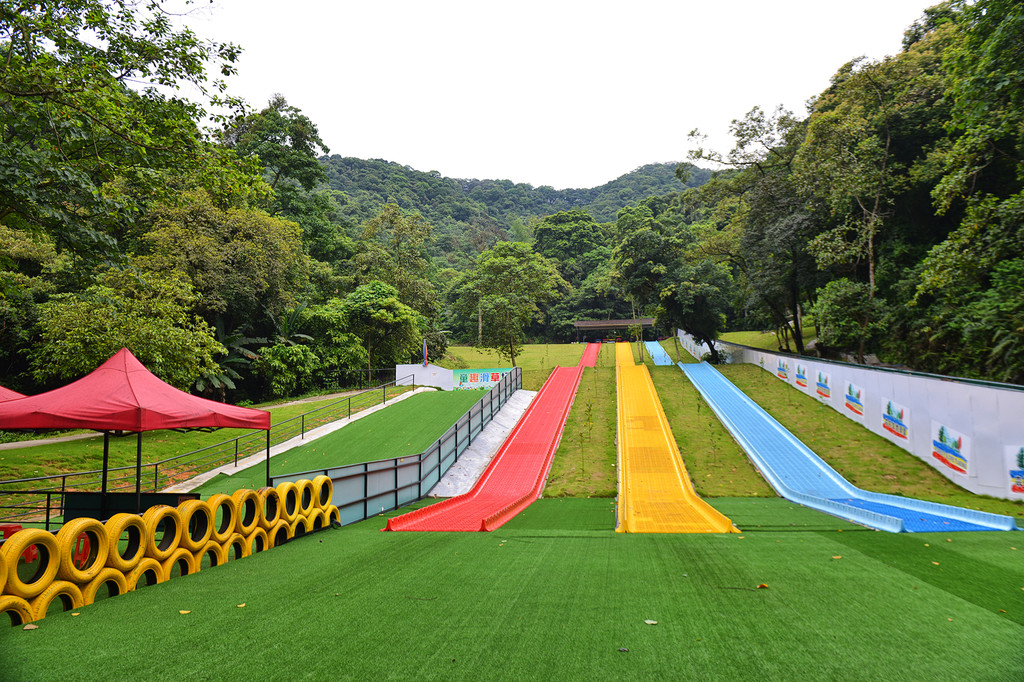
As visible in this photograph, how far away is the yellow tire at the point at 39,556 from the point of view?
3740 mm

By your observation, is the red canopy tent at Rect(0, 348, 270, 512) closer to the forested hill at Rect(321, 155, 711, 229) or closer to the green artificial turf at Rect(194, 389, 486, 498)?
the green artificial turf at Rect(194, 389, 486, 498)

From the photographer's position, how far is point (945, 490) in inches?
480

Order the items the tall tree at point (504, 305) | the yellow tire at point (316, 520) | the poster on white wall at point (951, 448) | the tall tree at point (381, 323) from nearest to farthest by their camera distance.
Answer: the yellow tire at point (316, 520), the poster on white wall at point (951, 448), the tall tree at point (381, 323), the tall tree at point (504, 305)

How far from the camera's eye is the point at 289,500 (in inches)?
295

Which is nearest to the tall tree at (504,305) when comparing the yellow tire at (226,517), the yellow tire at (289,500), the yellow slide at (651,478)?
the yellow slide at (651,478)

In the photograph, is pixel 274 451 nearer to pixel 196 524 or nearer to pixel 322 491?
pixel 322 491

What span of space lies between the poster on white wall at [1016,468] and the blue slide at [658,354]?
26.3 meters

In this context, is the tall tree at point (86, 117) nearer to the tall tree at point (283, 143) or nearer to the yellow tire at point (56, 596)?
the yellow tire at point (56, 596)

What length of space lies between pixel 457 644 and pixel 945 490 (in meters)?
14.0

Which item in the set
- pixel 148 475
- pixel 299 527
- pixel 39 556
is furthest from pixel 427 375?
pixel 39 556

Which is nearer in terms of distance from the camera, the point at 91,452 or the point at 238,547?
the point at 238,547

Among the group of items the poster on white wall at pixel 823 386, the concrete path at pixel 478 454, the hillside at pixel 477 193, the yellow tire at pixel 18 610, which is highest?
the hillside at pixel 477 193

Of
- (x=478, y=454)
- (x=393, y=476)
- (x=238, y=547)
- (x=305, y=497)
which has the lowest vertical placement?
(x=478, y=454)

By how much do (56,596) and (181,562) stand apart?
1.48 m
